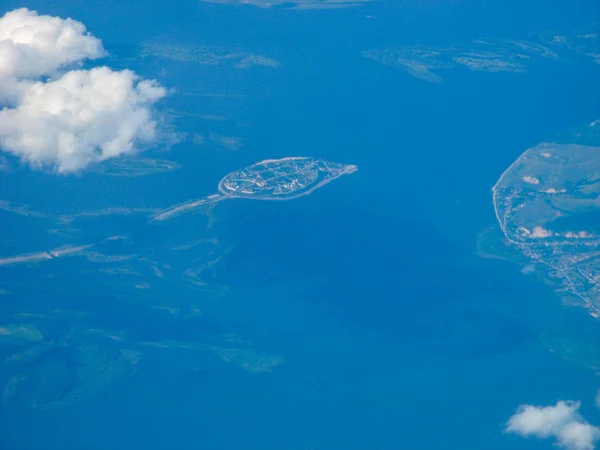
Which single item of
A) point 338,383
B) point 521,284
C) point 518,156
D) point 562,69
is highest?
point 562,69

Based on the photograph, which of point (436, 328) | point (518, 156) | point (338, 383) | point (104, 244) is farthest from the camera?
point (518, 156)

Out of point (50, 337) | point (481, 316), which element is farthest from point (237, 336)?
point (481, 316)

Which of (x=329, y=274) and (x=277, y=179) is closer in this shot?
(x=329, y=274)

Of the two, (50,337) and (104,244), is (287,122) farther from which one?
(50,337)

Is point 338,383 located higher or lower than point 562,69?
lower

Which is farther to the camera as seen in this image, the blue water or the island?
the island

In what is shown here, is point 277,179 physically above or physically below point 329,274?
above

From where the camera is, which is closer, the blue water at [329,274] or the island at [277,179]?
the blue water at [329,274]

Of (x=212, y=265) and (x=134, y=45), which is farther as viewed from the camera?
(x=134, y=45)
